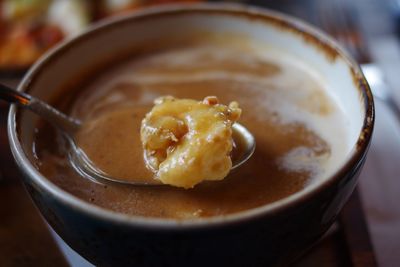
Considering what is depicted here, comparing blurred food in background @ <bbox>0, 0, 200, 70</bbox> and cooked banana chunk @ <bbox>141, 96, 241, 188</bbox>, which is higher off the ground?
cooked banana chunk @ <bbox>141, 96, 241, 188</bbox>

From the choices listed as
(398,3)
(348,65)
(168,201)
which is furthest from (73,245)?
(398,3)

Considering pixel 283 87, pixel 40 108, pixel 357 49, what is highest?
pixel 40 108

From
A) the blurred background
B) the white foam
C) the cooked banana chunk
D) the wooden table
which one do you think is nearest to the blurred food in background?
the blurred background

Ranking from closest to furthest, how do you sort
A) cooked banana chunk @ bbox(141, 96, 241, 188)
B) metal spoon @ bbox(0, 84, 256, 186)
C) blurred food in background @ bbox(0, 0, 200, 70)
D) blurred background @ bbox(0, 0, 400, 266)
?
1. cooked banana chunk @ bbox(141, 96, 241, 188)
2. metal spoon @ bbox(0, 84, 256, 186)
3. blurred background @ bbox(0, 0, 400, 266)
4. blurred food in background @ bbox(0, 0, 200, 70)

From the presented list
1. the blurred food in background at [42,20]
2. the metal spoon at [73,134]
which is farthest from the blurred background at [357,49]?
the metal spoon at [73,134]

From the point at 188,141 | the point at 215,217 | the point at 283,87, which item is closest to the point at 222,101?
the point at 283,87

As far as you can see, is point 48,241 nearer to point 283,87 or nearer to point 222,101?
point 222,101

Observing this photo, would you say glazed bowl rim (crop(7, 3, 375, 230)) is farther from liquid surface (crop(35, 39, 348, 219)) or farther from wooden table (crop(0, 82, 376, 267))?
wooden table (crop(0, 82, 376, 267))
